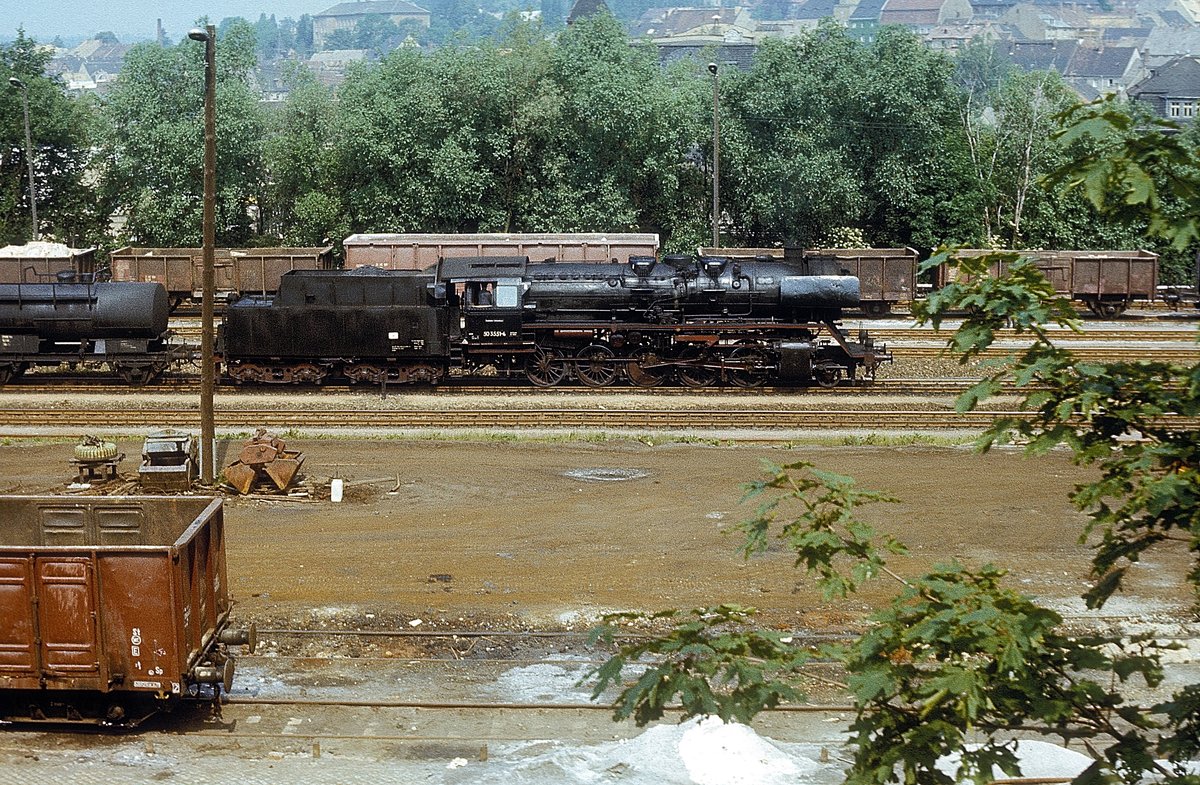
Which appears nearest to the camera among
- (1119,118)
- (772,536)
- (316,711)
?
(1119,118)

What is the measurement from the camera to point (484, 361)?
1206 inches

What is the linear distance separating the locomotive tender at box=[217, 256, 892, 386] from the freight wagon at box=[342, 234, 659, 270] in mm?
9089

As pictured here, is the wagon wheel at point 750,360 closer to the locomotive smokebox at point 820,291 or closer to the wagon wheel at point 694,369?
the wagon wheel at point 694,369

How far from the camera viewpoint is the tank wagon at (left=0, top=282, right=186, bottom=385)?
99.2 feet

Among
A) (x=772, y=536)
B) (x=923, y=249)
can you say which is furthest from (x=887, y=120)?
(x=772, y=536)

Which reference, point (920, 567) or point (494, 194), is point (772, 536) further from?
point (494, 194)

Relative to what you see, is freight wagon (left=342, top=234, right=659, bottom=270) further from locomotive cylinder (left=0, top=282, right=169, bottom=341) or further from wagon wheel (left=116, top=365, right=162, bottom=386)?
locomotive cylinder (left=0, top=282, right=169, bottom=341)

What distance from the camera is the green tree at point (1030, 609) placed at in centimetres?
568

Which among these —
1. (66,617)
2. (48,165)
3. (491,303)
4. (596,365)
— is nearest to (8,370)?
(491,303)

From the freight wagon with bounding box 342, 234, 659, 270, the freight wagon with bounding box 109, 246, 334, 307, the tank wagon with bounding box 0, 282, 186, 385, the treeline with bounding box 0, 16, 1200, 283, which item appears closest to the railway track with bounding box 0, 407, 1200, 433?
the tank wagon with bounding box 0, 282, 186, 385

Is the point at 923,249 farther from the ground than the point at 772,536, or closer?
farther from the ground

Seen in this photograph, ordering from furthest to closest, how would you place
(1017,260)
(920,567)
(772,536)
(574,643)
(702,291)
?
1. (702,291)
2. (772,536)
3. (920,567)
4. (574,643)
5. (1017,260)

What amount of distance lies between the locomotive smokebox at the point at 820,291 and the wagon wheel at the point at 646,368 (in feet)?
10.3

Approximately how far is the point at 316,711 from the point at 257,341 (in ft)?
59.6
